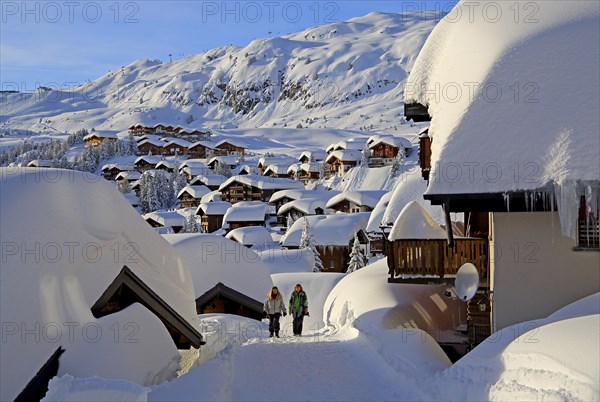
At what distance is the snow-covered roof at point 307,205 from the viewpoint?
64.2 m

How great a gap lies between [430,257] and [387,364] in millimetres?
3298

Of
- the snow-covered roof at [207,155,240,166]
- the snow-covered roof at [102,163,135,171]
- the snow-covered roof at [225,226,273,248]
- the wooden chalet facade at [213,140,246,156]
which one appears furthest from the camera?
the wooden chalet facade at [213,140,246,156]

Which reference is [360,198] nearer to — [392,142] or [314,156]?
[392,142]

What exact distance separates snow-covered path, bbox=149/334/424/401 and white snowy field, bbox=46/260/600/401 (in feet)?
0.06

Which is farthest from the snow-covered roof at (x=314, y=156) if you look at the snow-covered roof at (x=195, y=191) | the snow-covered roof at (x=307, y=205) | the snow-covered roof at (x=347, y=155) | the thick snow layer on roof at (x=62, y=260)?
the thick snow layer on roof at (x=62, y=260)

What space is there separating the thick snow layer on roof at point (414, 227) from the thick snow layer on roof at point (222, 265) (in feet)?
18.2

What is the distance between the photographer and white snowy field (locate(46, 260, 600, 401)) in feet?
27.3

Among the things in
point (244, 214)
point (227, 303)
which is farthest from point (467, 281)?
point (244, 214)

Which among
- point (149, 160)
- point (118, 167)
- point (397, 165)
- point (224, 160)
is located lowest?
point (397, 165)

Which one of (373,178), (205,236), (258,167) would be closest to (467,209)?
(205,236)

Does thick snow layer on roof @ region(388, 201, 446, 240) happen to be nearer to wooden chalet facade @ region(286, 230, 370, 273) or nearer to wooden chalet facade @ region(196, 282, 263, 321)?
wooden chalet facade @ region(196, 282, 263, 321)

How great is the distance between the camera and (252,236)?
2112 inches

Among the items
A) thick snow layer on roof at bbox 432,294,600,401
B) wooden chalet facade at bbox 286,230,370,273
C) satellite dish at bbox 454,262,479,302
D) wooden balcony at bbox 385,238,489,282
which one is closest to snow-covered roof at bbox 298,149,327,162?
wooden chalet facade at bbox 286,230,370,273

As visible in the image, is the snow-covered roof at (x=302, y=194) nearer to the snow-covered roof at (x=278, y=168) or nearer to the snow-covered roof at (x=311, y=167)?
the snow-covered roof at (x=311, y=167)
